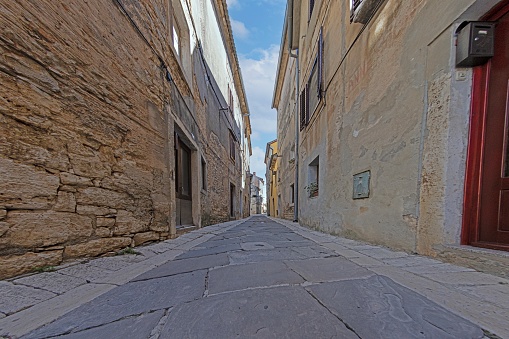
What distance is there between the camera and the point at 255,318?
36.4 inches

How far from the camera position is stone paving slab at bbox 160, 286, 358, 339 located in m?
0.83

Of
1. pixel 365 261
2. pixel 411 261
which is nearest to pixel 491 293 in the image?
pixel 411 261

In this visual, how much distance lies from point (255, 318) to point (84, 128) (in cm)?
216

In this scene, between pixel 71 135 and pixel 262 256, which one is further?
pixel 262 256

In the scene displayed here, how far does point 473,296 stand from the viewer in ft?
3.50

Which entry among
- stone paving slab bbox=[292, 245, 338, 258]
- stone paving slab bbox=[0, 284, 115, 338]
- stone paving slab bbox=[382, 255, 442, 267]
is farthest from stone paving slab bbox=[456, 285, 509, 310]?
stone paving slab bbox=[0, 284, 115, 338]

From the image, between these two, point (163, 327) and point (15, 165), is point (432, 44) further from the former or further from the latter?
point (15, 165)

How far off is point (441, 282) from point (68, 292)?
2.31 meters

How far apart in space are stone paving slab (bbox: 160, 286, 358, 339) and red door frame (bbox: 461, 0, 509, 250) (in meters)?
1.45

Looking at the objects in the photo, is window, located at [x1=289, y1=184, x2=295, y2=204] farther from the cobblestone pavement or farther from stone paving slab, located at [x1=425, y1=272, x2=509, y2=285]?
stone paving slab, located at [x1=425, y1=272, x2=509, y2=285]

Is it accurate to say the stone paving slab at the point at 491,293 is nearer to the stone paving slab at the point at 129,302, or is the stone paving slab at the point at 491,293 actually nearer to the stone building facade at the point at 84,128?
the stone paving slab at the point at 129,302

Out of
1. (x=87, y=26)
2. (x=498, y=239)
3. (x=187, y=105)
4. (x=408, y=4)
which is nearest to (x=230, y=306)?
(x=498, y=239)

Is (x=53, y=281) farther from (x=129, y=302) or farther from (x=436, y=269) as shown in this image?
(x=436, y=269)

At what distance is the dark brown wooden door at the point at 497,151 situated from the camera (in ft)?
4.75
